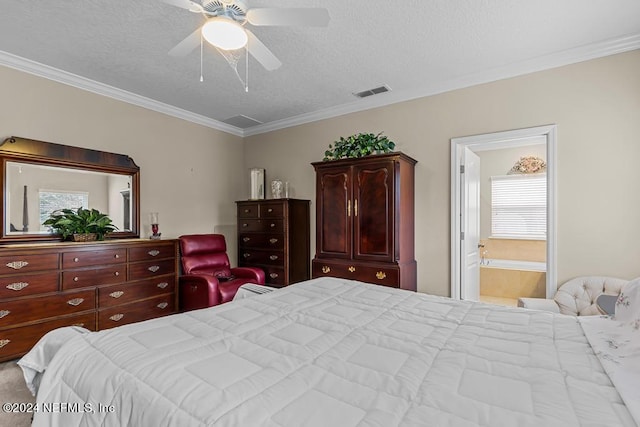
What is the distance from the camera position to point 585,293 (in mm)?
2672

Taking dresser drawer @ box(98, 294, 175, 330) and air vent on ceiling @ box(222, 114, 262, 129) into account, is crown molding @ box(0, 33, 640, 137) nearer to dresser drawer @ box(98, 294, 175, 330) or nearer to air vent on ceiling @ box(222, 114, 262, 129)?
air vent on ceiling @ box(222, 114, 262, 129)

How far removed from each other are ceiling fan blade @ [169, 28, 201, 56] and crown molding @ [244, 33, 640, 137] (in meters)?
2.29

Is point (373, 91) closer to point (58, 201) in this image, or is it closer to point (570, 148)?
point (570, 148)

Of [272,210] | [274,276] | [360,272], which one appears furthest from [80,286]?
[360,272]

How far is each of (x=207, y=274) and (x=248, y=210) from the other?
1.06 metres

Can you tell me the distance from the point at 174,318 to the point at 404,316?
1194 millimetres

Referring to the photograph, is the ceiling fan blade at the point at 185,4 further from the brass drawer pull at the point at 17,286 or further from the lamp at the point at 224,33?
the brass drawer pull at the point at 17,286

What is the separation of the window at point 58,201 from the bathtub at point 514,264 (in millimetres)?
5633

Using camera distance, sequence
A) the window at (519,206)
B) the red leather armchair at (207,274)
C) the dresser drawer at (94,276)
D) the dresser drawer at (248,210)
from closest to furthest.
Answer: the dresser drawer at (94,276) < the red leather armchair at (207,274) < the dresser drawer at (248,210) < the window at (519,206)

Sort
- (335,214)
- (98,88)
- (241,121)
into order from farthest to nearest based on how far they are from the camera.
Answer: (241,121) → (335,214) → (98,88)

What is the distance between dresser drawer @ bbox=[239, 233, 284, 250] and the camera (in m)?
4.18

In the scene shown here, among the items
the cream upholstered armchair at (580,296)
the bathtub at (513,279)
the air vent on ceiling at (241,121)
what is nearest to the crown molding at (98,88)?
the air vent on ceiling at (241,121)

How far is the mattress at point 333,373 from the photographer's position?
0.82 m

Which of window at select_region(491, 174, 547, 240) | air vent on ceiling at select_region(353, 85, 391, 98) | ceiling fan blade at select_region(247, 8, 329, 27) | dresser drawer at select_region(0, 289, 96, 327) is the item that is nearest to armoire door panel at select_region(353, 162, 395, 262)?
air vent on ceiling at select_region(353, 85, 391, 98)
